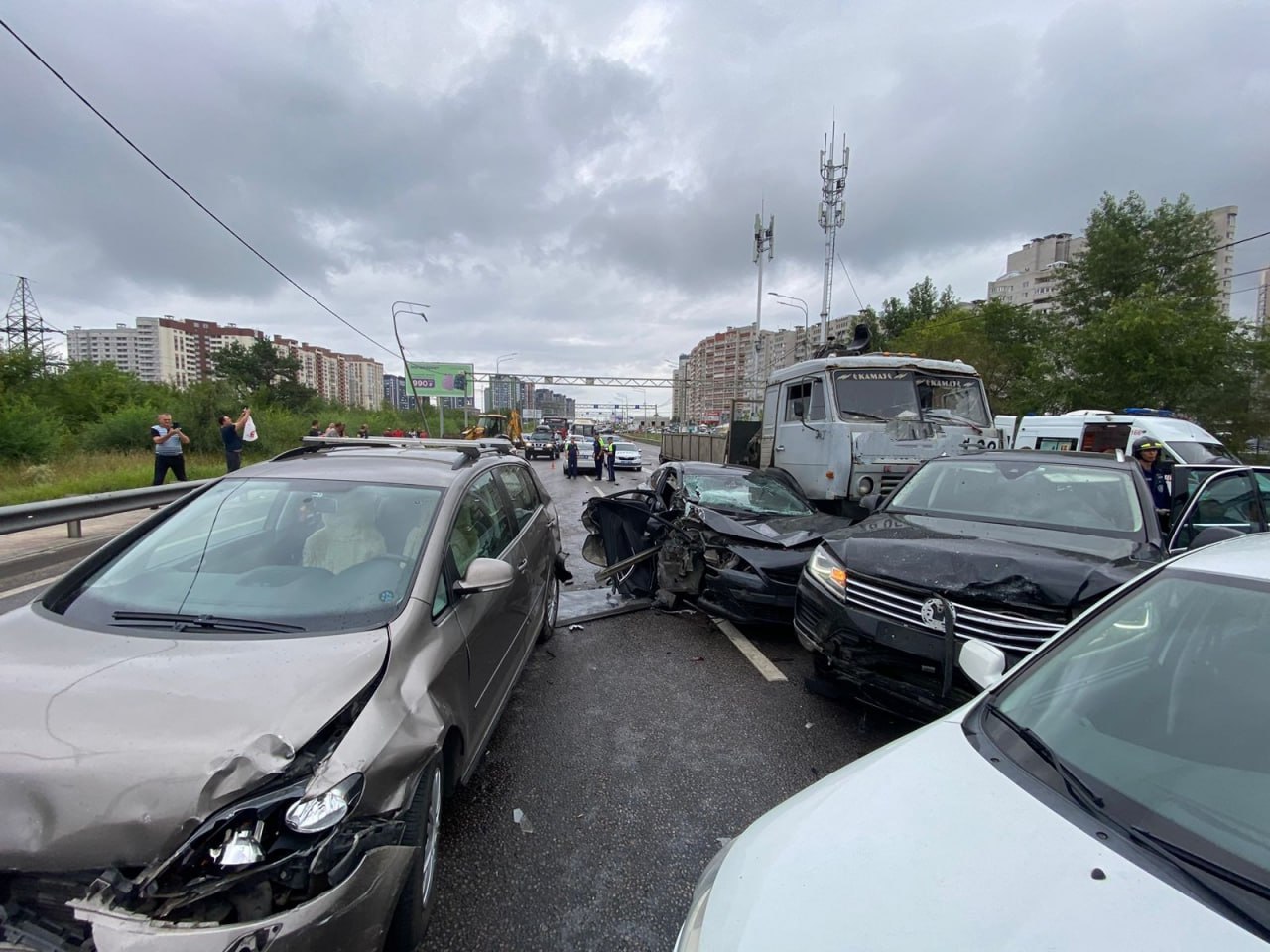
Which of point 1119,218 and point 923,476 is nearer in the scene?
point 923,476

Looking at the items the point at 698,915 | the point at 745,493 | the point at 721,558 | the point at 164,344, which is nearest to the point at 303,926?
the point at 698,915

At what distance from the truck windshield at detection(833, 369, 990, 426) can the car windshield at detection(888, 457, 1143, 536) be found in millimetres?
3547

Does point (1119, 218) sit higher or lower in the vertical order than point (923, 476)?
higher

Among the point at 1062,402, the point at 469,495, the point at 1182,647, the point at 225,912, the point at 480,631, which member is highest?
the point at 1062,402

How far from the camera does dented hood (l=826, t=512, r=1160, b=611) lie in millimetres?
3121

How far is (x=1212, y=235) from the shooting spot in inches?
967

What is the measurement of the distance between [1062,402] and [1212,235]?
10526 millimetres

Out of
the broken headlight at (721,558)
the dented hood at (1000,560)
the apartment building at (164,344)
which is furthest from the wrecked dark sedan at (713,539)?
the apartment building at (164,344)

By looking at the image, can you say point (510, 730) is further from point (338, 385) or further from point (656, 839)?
point (338, 385)

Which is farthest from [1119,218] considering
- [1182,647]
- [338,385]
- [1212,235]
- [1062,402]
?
[338,385]

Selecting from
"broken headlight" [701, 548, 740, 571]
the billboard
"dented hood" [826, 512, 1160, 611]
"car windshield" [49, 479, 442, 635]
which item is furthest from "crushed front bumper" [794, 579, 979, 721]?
the billboard

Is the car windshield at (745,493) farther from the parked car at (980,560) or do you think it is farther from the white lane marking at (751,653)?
the parked car at (980,560)

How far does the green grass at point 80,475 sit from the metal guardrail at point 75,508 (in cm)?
310

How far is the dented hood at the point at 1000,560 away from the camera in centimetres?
312
